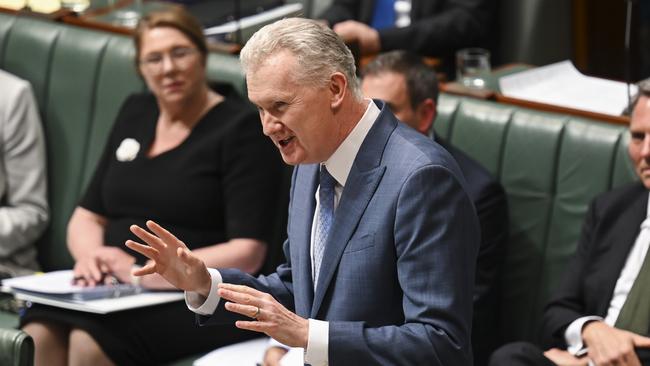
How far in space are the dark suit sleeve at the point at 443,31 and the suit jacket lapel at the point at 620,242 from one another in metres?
1.42

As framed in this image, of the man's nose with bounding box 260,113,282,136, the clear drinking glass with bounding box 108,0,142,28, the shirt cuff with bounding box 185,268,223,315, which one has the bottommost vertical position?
the shirt cuff with bounding box 185,268,223,315

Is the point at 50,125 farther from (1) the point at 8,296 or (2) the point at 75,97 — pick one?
(1) the point at 8,296

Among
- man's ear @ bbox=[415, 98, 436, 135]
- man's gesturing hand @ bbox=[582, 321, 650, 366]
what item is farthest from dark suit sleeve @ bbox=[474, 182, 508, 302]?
man's gesturing hand @ bbox=[582, 321, 650, 366]

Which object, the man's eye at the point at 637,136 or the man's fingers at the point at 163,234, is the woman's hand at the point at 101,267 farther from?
the man's eye at the point at 637,136

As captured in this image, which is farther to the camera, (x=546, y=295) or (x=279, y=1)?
(x=279, y=1)

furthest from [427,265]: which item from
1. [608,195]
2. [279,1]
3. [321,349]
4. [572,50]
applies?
[572,50]

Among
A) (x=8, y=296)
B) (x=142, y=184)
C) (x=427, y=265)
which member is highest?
(x=427, y=265)

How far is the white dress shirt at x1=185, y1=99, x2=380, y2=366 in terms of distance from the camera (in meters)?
1.97

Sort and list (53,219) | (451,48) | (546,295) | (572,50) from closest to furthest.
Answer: (546,295) → (53,219) → (451,48) → (572,50)

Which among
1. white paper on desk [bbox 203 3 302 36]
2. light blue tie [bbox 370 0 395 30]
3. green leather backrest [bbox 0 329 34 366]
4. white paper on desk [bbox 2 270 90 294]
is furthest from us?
light blue tie [bbox 370 0 395 30]

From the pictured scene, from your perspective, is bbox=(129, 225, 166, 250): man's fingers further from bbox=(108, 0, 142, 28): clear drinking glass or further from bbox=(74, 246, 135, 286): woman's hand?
bbox=(108, 0, 142, 28): clear drinking glass

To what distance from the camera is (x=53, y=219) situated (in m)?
3.90

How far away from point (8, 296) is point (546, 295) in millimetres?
1505

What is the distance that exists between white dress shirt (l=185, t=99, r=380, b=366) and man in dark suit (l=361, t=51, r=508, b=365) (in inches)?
39.0
